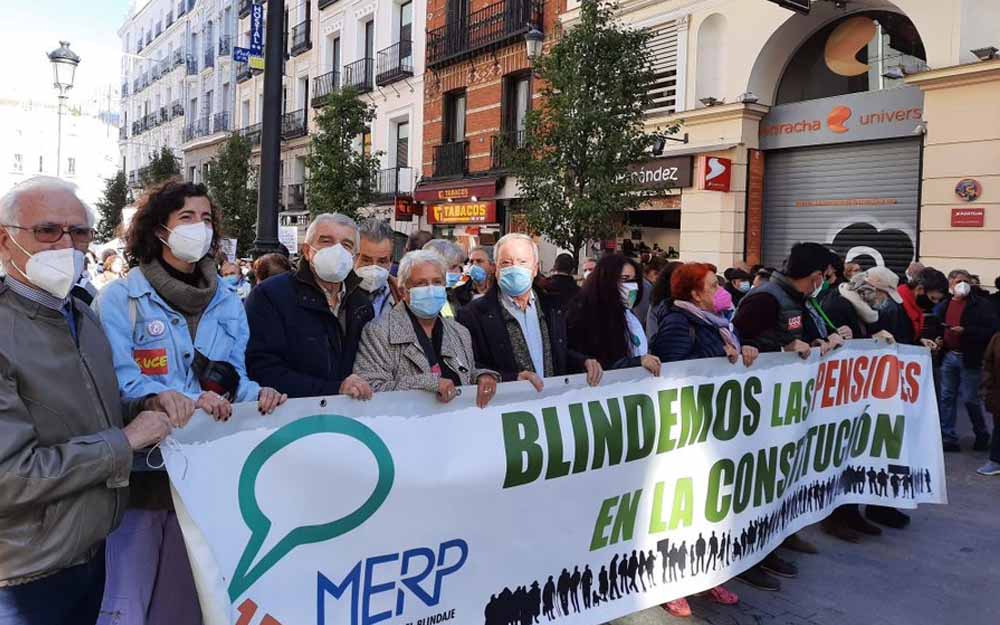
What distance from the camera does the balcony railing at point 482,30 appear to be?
18.0 metres

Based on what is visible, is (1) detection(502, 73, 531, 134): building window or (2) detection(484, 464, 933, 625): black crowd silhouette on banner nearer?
(2) detection(484, 464, 933, 625): black crowd silhouette on banner

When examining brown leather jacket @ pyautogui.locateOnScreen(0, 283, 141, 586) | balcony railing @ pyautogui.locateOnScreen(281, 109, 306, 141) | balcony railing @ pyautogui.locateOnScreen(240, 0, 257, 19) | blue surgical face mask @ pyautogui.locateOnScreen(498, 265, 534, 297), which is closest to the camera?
brown leather jacket @ pyautogui.locateOnScreen(0, 283, 141, 586)

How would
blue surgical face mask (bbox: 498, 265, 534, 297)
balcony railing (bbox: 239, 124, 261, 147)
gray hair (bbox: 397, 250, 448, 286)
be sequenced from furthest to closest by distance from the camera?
1. balcony railing (bbox: 239, 124, 261, 147)
2. blue surgical face mask (bbox: 498, 265, 534, 297)
3. gray hair (bbox: 397, 250, 448, 286)

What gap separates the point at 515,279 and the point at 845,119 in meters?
10.5

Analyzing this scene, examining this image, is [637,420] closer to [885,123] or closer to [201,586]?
[201,586]

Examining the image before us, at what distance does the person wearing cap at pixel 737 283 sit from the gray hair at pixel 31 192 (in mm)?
8335

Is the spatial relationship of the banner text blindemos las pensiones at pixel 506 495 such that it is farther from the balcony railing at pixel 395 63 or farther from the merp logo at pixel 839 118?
the balcony railing at pixel 395 63

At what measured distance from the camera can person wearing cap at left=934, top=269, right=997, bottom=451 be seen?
7.84 m

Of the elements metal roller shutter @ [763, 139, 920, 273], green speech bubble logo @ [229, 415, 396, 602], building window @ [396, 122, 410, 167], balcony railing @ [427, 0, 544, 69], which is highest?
balcony railing @ [427, 0, 544, 69]

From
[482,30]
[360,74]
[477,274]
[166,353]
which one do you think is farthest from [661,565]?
[360,74]

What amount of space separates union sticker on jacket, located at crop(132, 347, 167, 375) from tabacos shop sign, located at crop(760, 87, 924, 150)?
11517 millimetres

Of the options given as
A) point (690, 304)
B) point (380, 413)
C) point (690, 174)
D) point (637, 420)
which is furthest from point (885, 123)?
point (380, 413)

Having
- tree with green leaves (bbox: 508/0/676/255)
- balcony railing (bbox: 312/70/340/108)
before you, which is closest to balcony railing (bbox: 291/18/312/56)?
balcony railing (bbox: 312/70/340/108)

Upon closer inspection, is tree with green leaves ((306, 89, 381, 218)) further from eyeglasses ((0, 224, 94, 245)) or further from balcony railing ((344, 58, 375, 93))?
eyeglasses ((0, 224, 94, 245))
